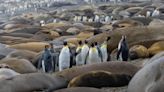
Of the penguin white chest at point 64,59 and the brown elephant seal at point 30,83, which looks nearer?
the brown elephant seal at point 30,83

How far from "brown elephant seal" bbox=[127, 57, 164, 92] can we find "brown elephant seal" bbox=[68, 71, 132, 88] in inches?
51.5

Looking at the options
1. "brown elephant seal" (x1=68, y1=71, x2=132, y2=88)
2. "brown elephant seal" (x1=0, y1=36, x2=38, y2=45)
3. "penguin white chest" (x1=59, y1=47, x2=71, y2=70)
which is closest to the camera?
"brown elephant seal" (x1=68, y1=71, x2=132, y2=88)

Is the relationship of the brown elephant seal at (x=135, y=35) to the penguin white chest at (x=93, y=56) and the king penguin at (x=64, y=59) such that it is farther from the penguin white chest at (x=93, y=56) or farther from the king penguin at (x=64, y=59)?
the king penguin at (x=64, y=59)

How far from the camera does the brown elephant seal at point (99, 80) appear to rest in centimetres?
972

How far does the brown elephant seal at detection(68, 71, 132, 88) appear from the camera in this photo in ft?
31.9

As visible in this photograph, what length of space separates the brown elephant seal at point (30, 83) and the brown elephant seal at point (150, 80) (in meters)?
2.23

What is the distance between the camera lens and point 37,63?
16.4 metres

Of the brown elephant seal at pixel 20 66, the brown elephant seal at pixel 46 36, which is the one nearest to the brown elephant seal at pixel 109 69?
the brown elephant seal at pixel 20 66

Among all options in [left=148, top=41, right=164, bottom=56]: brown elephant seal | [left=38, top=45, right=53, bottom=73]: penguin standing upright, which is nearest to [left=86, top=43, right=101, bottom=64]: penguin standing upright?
[left=38, top=45, right=53, bottom=73]: penguin standing upright

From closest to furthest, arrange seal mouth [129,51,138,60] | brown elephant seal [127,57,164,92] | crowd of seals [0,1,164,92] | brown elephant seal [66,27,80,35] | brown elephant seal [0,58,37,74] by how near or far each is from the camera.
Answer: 1. brown elephant seal [127,57,164,92]
2. crowd of seals [0,1,164,92]
3. brown elephant seal [0,58,37,74]
4. seal mouth [129,51,138,60]
5. brown elephant seal [66,27,80,35]

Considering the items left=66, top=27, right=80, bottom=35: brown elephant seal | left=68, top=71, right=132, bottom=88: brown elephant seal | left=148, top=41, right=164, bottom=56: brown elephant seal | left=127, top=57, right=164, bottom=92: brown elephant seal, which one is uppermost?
left=127, top=57, right=164, bottom=92: brown elephant seal

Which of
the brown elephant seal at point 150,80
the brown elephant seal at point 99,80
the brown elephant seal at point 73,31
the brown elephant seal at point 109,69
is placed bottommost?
the brown elephant seal at point 73,31

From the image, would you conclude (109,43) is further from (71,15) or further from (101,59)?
(71,15)

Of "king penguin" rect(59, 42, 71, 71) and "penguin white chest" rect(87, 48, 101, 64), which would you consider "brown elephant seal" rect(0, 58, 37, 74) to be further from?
"penguin white chest" rect(87, 48, 101, 64)
